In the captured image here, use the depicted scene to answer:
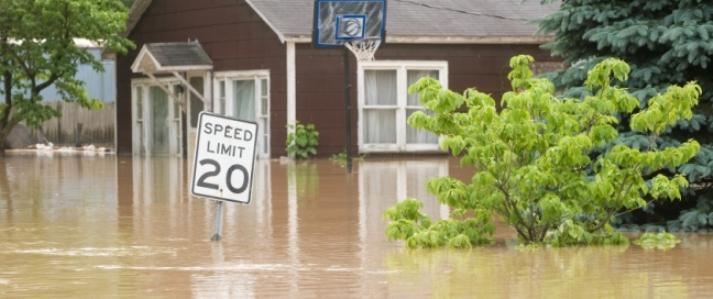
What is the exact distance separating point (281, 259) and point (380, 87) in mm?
25122

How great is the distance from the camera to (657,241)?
1504cm

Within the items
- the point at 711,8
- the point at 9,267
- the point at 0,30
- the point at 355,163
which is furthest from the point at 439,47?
the point at 9,267

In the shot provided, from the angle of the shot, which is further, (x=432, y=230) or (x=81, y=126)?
(x=81, y=126)

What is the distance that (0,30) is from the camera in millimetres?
41156

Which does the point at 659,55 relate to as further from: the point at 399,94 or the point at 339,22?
the point at 399,94

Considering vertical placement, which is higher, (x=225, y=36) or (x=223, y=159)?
(x=225, y=36)

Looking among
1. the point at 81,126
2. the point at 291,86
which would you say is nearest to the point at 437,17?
the point at 291,86

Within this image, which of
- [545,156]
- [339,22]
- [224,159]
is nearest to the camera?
[545,156]

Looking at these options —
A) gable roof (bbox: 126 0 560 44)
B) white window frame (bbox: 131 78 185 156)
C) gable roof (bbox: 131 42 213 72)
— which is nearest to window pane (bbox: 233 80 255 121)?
gable roof (bbox: 131 42 213 72)

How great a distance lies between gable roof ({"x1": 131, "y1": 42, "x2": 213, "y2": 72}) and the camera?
3947 cm

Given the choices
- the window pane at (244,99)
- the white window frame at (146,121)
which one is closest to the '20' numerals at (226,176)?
the window pane at (244,99)

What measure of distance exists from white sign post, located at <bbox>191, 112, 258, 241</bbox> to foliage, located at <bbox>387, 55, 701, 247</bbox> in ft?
5.05

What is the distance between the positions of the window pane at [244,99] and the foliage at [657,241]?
969 inches

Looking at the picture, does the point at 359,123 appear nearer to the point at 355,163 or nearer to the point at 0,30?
the point at 355,163
